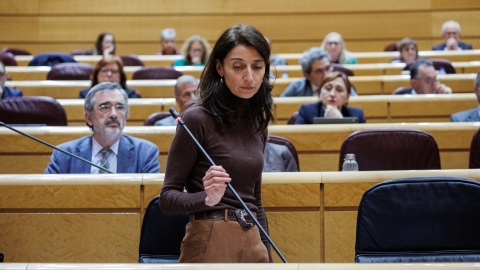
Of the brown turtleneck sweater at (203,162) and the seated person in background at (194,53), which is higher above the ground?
the seated person in background at (194,53)

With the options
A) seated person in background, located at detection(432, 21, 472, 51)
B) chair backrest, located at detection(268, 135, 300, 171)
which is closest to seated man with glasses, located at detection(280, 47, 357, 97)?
chair backrest, located at detection(268, 135, 300, 171)

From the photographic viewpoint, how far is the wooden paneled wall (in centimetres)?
675

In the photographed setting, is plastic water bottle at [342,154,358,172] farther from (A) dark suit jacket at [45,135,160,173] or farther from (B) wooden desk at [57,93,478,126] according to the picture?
(B) wooden desk at [57,93,478,126]

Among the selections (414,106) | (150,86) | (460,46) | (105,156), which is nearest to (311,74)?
(414,106)

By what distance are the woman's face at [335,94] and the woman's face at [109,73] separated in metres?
1.34

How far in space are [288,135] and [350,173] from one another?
0.95 m

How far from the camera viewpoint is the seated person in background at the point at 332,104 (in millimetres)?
3232

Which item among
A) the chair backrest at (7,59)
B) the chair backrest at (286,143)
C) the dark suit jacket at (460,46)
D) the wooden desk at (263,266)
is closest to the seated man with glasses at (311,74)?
the chair backrest at (286,143)

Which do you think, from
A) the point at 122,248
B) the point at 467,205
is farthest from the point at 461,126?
the point at 122,248

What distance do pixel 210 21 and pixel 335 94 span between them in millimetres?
3722

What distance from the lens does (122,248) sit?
6.13 ft

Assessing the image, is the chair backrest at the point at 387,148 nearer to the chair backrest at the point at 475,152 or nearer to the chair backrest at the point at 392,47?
the chair backrest at the point at 475,152

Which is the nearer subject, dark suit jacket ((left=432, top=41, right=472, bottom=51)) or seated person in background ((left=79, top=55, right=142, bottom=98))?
seated person in background ((left=79, top=55, right=142, bottom=98))

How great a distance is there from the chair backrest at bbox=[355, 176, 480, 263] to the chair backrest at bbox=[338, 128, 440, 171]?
2.98 feet
